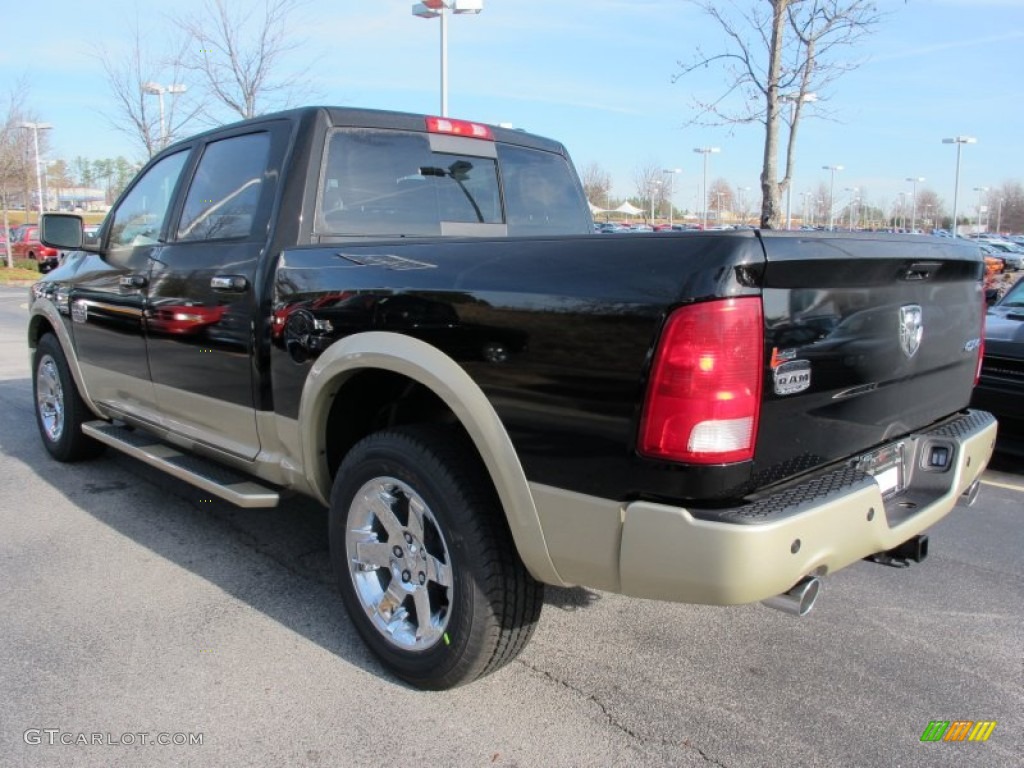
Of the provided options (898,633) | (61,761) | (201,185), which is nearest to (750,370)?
(898,633)

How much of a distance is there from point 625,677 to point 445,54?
13951 millimetres

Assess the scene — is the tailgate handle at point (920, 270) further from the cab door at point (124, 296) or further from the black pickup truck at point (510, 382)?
the cab door at point (124, 296)

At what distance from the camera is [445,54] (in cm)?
1485

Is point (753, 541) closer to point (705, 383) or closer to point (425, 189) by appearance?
point (705, 383)

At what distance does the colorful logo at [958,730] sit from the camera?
258 centimetres

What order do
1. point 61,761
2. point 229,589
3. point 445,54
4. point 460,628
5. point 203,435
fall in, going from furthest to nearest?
point 445,54, point 203,435, point 229,589, point 460,628, point 61,761

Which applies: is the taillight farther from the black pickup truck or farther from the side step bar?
the side step bar

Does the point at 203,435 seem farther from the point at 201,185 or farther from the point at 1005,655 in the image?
the point at 1005,655

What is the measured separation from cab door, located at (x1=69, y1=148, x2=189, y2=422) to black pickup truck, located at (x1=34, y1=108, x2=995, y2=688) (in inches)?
1.8

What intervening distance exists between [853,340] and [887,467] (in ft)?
1.89

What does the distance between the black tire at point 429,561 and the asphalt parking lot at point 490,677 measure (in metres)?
0.18

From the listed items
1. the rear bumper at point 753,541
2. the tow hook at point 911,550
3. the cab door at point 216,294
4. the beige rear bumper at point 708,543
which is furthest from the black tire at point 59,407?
the tow hook at point 911,550

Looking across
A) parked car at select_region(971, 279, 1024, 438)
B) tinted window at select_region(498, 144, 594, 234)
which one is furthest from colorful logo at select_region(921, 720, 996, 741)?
parked car at select_region(971, 279, 1024, 438)

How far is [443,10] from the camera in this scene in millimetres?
14367
